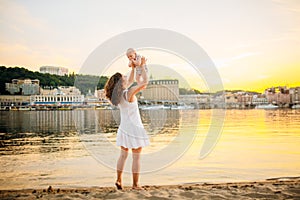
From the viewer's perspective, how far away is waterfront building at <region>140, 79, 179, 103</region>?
19.2ft

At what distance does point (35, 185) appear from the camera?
730 centimetres

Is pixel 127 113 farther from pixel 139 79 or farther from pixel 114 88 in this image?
Result: pixel 139 79

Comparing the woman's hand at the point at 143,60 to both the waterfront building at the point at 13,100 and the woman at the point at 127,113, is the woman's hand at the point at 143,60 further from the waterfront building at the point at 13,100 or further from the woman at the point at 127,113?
the waterfront building at the point at 13,100

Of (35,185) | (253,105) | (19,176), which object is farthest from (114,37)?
(253,105)

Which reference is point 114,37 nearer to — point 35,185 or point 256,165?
point 35,185

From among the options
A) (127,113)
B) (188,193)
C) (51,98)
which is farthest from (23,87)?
(188,193)

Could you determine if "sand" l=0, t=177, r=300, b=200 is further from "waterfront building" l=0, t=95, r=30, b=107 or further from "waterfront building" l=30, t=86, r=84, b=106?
"waterfront building" l=0, t=95, r=30, b=107

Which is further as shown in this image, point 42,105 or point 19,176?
point 42,105

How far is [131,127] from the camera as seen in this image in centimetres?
557

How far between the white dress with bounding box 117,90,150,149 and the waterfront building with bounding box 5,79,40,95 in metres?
166

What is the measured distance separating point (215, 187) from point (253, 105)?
155 m

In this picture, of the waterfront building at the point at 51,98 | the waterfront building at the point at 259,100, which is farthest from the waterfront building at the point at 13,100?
the waterfront building at the point at 259,100

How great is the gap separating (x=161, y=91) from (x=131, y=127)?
955mm

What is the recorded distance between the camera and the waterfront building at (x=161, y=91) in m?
5.87
